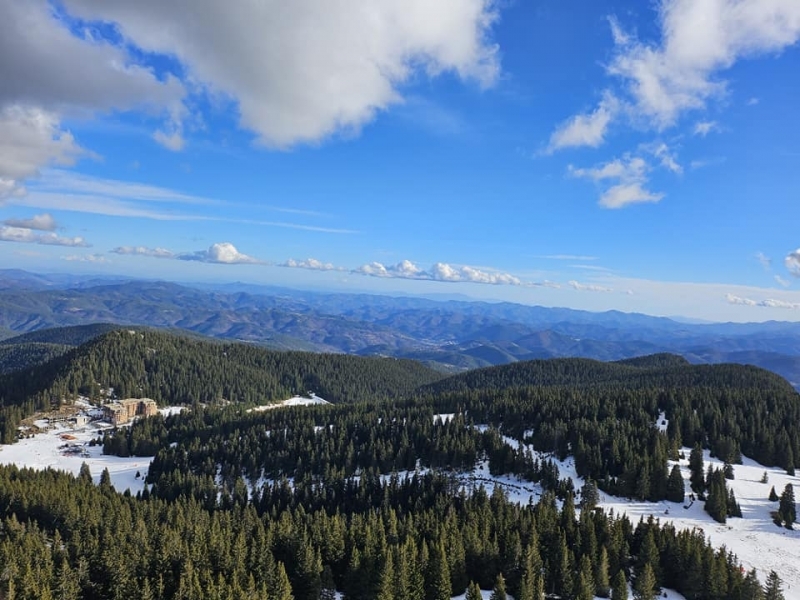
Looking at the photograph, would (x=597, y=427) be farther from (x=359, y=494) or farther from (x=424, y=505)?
(x=359, y=494)

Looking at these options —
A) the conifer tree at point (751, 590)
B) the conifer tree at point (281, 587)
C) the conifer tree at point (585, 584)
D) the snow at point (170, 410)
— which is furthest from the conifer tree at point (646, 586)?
the snow at point (170, 410)

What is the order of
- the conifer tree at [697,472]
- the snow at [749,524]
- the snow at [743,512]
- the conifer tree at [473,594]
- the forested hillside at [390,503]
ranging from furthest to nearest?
the conifer tree at [697,472]
the snow at [743,512]
the snow at [749,524]
the forested hillside at [390,503]
the conifer tree at [473,594]

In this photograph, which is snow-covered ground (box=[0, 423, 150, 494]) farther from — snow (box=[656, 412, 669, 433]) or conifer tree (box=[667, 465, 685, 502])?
snow (box=[656, 412, 669, 433])

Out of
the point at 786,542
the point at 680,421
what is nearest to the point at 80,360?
the point at 680,421

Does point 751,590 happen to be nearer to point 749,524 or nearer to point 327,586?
point 749,524

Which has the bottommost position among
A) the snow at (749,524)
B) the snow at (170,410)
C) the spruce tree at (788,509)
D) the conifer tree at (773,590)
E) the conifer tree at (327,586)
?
the snow at (170,410)

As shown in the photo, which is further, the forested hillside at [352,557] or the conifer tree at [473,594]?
the forested hillside at [352,557]

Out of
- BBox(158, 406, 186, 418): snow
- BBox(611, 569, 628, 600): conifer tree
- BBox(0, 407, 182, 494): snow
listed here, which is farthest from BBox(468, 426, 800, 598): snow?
BBox(158, 406, 186, 418): snow

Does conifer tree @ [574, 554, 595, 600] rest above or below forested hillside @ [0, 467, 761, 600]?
above

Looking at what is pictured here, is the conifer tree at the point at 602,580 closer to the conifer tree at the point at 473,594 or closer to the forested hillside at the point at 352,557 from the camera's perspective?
the forested hillside at the point at 352,557

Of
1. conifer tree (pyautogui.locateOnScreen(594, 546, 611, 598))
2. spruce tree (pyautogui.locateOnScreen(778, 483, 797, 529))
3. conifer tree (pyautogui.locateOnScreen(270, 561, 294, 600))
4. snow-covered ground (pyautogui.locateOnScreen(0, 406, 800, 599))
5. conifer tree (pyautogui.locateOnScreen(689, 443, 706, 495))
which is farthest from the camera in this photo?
conifer tree (pyautogui.locateOnScreen(689, 443, 706, 495))
